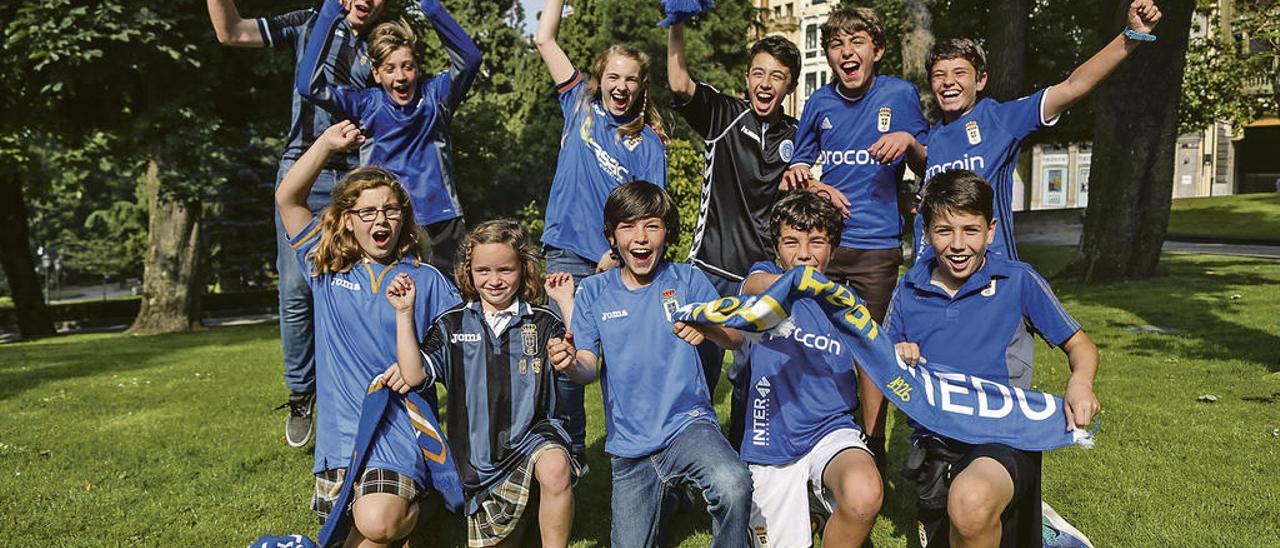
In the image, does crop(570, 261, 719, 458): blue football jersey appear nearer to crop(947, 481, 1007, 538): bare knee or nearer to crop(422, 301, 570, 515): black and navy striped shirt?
crop(422, 301, 570, 515): black and navy striped shirt

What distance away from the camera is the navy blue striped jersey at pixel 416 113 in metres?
5.19

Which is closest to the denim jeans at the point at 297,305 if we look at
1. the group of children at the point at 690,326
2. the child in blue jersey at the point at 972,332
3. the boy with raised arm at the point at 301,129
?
the boy with raised arm at the point at 301,129

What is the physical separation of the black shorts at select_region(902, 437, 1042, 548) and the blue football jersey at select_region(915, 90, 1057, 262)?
107 cm

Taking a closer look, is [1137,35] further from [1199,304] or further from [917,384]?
[1199,304]

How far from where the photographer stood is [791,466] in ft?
14.0

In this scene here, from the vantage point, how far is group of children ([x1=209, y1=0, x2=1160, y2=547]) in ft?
13.3

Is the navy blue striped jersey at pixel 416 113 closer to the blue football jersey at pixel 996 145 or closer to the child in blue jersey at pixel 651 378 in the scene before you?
the child in blue jersey at pixel 651 378

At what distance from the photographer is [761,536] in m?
4.23

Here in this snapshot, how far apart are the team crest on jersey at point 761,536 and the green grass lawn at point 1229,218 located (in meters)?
34.3

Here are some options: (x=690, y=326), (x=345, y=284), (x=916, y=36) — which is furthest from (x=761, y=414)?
(x=916, y=36)

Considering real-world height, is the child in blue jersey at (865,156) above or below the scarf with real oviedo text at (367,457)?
above

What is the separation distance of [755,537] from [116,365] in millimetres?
13274

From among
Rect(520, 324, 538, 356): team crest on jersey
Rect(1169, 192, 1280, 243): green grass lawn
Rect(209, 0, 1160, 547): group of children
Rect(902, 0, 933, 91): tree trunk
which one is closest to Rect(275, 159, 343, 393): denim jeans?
Rect(209, 0, 1160, 547): group of children

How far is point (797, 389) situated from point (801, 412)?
0.11 metres
